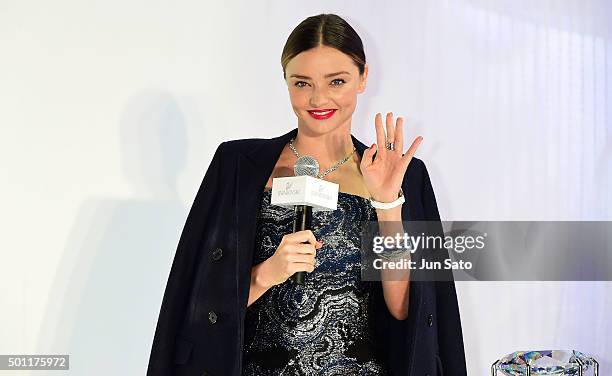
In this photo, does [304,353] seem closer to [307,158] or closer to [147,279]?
[307,158]

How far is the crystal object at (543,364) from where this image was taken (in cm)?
283

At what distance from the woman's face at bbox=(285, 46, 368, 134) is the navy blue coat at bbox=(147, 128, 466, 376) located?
0.50 ft

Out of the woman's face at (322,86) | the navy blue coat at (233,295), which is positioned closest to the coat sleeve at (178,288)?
the navy blue coat at (233,295)

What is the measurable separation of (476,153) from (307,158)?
4.90ft

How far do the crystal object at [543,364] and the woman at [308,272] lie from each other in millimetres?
475

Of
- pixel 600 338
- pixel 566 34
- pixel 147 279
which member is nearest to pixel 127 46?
pixel 147 279

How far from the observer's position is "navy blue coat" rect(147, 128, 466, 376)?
2260 millimetres

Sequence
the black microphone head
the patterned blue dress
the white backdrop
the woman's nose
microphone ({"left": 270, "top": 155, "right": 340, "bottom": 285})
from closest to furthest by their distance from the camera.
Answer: microphone ({"left": 270, "top": 155, "right": 340, "bottom": 285}) < the black microphone head < the patterned blue dress < the woman's nose < the white backdrop

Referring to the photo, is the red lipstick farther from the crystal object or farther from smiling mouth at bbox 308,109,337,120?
the crystal object

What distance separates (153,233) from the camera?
2.91 metres

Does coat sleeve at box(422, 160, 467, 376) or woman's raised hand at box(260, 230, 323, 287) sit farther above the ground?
woman's raised hand at box(260, 230, 323, 287)

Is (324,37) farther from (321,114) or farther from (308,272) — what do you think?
(308,272)

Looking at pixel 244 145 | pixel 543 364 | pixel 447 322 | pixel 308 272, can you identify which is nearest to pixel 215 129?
pixel 244 145

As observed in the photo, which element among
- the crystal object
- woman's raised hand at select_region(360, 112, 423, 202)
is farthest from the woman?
the crystal object
